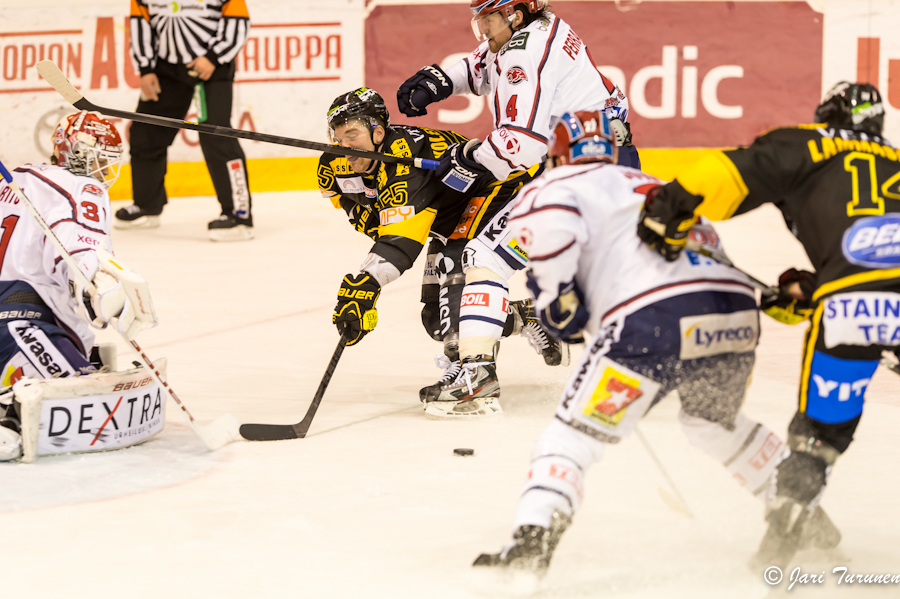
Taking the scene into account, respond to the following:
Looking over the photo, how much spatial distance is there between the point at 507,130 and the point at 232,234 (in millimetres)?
4074

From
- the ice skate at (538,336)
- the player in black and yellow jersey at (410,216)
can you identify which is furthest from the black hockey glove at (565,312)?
the ice skate at (538,336)

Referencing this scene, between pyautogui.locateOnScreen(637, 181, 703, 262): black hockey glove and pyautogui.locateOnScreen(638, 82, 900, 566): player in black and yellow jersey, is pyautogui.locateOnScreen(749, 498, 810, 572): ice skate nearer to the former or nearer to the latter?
pyautogui.locateOnScreen(638, 82, 900, 566): player in black and yellow jersey

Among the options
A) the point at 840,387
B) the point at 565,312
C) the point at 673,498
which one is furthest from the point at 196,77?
the point at 840,387

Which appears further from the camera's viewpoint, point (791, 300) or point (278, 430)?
point (278, 430)

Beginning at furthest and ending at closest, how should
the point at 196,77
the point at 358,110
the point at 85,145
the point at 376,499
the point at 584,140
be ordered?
the point at 196,77
the point at 358,110
the point at 85,145
the point at 376,499
the point at 584,140

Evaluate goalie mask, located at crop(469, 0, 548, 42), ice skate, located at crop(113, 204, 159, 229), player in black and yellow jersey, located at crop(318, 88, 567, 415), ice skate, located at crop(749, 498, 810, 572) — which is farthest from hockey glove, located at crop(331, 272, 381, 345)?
ice skate, located at crop(113, 204, 159, 229)

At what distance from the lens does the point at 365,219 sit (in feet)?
13.5

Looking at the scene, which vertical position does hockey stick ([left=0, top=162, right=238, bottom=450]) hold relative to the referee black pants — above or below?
below

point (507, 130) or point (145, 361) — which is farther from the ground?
point (507, 130)

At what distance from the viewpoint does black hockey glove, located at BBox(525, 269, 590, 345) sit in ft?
7.75

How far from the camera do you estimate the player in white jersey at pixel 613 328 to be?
7.34 ft

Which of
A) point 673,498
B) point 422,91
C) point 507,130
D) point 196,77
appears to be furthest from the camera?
point 196,77

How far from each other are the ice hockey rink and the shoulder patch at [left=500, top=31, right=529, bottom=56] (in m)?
1.22

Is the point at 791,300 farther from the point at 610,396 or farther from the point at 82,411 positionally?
the point at 82,411
